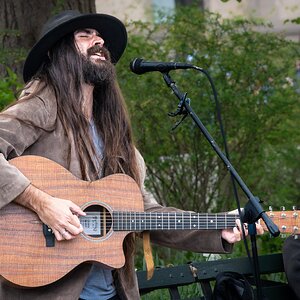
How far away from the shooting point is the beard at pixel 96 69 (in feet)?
14.1

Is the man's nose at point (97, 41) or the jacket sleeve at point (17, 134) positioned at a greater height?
the man's nose at point (97, 41)

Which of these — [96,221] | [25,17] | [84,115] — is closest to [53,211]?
[96,221]

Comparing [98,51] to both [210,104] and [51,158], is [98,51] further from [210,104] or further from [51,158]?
[210,104]

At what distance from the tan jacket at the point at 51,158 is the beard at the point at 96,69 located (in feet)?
0.68

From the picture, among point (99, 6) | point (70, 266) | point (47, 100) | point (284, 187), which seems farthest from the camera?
point (99, 6)

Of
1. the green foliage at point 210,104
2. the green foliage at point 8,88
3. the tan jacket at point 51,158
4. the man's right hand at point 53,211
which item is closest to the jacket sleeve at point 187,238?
the tan jacket at point 51,158

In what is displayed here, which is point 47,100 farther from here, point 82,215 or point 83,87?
point 82,215

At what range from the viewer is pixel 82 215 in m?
4.00

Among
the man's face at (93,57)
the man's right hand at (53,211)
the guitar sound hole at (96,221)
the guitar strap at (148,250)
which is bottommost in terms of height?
the guitar strap at (148,250)

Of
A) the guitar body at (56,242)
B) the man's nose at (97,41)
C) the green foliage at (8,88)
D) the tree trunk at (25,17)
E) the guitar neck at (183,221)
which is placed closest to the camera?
the guitar body at (56,242)

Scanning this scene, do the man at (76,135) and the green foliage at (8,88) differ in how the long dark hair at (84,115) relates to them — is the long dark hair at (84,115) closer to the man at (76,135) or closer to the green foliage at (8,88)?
the man at (76,135)

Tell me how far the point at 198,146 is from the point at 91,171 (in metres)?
3.02

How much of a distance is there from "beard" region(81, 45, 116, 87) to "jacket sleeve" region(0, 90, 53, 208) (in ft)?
0.90

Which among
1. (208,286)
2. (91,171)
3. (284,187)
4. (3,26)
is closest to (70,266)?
(91,171)
